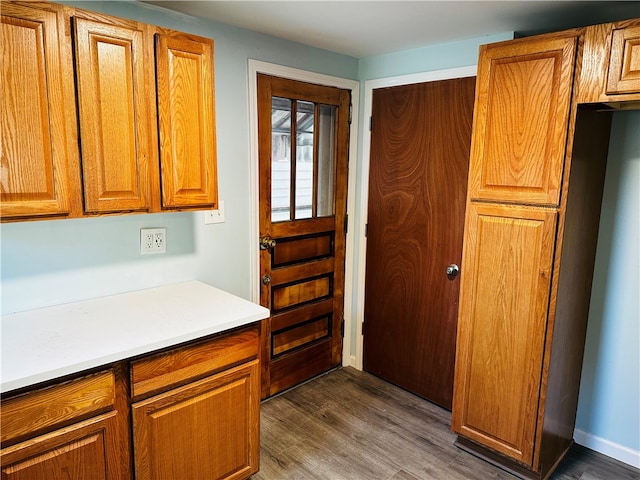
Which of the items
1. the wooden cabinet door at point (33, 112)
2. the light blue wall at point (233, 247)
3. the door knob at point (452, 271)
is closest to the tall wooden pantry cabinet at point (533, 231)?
the light blue wall at point (233, 247)

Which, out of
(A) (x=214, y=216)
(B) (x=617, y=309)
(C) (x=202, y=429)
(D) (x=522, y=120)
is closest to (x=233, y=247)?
(A) (x=214, y=216)

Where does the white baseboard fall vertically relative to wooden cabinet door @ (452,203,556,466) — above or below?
below

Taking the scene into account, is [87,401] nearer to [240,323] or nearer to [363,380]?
[240,323]

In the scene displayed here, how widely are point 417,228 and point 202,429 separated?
5.63 ft

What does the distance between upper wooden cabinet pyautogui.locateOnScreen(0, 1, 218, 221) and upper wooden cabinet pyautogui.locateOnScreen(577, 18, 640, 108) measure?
155cm

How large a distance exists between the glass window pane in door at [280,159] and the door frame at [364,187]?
0.59 m

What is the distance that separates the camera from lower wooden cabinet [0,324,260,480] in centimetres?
133

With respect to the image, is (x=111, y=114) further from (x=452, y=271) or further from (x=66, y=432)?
(x=452, y=271)

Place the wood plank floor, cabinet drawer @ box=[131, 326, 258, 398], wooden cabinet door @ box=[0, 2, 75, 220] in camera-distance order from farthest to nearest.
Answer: the wood plank floor
cabinet drawer @ box=[131, 326, 258, 398]
wooden cabinet door @ box=[0, 2, 75, 220]

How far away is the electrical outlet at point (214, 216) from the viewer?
2355 mm

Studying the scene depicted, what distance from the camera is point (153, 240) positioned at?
84.4 inches

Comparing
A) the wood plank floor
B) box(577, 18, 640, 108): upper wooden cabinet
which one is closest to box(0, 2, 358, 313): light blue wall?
the wood plank floor

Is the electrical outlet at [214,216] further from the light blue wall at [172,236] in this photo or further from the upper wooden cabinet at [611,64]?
the upper wooden cabinet at [611,64]

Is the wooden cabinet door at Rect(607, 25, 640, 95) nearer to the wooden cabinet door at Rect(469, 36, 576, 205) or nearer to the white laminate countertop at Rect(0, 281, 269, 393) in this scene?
the wooden cabinet door at Rect(469, 36, 576, 205)
